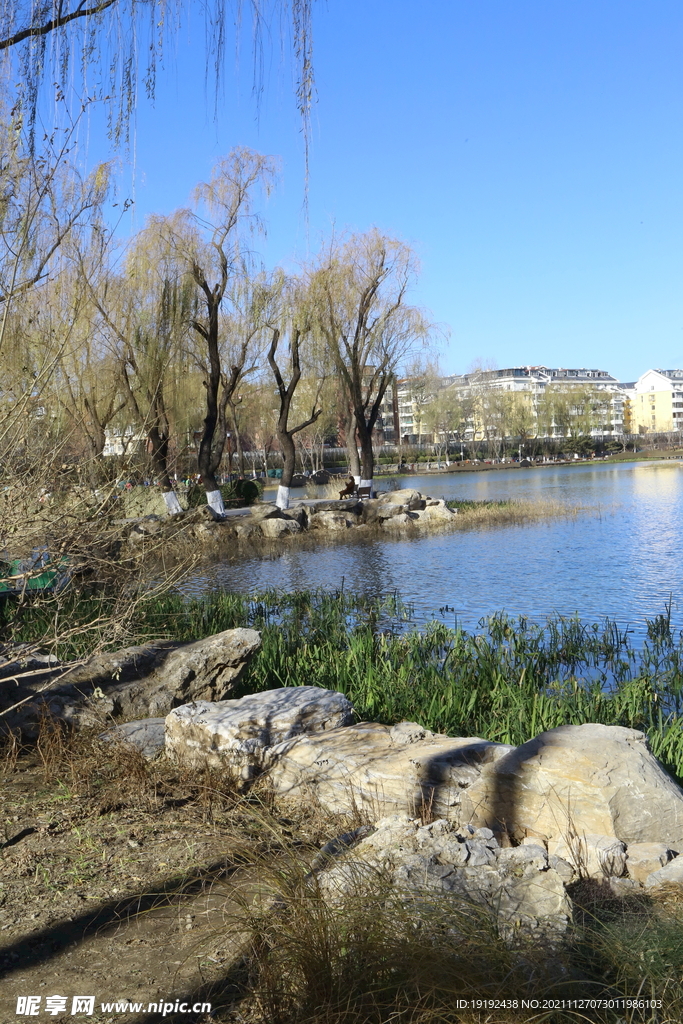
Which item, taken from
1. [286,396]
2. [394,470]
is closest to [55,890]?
[286,396]

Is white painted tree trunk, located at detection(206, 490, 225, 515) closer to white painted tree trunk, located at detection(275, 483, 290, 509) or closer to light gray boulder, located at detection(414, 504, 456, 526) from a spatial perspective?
white painted tree trunk, located at detection(275, 483, 290, 509)

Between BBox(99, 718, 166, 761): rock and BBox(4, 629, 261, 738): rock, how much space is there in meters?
0.38

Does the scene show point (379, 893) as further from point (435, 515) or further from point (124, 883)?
point (435, 515)

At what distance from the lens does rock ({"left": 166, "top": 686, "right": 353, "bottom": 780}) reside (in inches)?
193

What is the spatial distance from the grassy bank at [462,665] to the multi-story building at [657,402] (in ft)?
465

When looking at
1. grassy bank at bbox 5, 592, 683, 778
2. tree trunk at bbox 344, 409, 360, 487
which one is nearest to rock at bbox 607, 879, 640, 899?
grassy bank at bbox 5, 592, 683, 778

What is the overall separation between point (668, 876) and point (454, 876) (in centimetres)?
83

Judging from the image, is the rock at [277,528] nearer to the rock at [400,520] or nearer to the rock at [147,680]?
the rock at [400,520]

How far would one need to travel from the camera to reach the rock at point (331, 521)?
2498cm

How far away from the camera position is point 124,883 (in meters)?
3.67

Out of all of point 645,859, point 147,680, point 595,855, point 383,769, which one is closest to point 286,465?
point 147,680

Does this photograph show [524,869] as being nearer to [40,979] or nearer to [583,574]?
[40,979]

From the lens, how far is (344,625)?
9.71 m

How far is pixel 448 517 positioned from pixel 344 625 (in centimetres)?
1582
